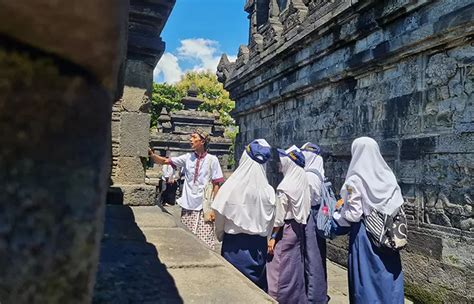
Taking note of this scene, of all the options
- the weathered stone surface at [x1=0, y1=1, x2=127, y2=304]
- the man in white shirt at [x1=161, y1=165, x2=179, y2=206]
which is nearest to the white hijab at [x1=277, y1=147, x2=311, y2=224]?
the weathered stone surface at [x1=0, y1=1, x2=127, y2=304]

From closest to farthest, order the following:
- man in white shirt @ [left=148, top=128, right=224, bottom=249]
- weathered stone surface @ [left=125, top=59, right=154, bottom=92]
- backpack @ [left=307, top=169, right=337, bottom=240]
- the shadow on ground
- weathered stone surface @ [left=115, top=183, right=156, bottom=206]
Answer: the shadow on ground → backpack @ [left=307, top=169, right=337, bottom=240] → weathered stone surface @ [left=115, top=183, right=156, bottom=206] → weathered stone surface @ [left=125, top=59, right=154, bottom=92] → man in white shirt @ [left=148, top=128, right=224, bottom=249]

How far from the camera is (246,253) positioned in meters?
3.80

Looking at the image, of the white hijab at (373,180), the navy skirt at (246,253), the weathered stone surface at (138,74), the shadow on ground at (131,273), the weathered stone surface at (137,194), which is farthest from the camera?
the weathered stone surface at (138,74)

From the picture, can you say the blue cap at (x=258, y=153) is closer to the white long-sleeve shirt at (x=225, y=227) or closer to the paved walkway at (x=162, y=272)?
the white long-sleeve shirt at (x=225, y=227)

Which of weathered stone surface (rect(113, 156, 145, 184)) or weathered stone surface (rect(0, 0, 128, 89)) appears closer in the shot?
weathered stone surface (rect(0, 0, 128, 89))

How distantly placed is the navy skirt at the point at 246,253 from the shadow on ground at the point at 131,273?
1.03 m

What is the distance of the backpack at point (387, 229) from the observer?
3.28 m

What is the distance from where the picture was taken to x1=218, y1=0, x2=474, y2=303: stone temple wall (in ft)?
13.4

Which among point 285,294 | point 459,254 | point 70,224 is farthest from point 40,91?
point 459,254

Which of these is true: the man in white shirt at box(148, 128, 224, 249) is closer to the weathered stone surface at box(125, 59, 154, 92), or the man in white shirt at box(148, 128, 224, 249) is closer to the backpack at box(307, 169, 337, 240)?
the weathered stone surface at box(125, 59, 154, 92)

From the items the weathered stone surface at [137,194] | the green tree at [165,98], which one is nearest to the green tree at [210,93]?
the green tree at [165,98]

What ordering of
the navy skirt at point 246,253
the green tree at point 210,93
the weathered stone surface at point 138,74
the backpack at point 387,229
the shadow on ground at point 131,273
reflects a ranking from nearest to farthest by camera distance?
the shadow on ground at point 131,273, the backpack at point 387,229, the navy skirt at point 246,253, the weathered stone surface at point 138,74, the green tree at point 210,93

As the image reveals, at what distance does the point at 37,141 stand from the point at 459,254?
4251mm

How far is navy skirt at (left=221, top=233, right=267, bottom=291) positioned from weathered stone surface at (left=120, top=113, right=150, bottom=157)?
5.74ft
